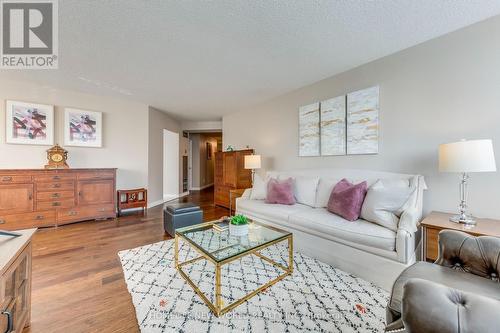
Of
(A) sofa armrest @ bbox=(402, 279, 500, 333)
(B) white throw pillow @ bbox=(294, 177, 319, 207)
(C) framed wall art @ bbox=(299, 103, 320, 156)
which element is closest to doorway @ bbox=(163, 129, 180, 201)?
(C) framed wall art @ bbox=(299, 103, 320, 156)

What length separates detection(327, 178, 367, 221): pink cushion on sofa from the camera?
230 centimetres

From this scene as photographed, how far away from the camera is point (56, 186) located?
11.4ft

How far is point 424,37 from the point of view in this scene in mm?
2318

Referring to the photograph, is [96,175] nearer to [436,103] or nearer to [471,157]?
[471,157]

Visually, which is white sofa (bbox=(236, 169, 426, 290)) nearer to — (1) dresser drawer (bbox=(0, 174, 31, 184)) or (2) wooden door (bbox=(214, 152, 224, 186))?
(2) wooden door (bbox=(214, 152, 224, 186))

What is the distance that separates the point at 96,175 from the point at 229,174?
2.63 meters

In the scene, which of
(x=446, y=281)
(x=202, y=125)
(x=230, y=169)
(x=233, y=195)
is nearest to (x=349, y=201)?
(x=446, y=281)

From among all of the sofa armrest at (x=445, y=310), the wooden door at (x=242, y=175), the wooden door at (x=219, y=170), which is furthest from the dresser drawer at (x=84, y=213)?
the sofa armrest at (x=445, y=310)

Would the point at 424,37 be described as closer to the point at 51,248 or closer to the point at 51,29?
the point at 51,29

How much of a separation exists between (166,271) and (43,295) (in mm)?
962

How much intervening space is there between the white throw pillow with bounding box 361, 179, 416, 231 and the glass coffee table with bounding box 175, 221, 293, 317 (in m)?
0.90

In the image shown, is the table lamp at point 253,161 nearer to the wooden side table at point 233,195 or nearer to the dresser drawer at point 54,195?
the wooden side table at point 233,195

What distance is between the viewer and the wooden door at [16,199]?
3.08 meters

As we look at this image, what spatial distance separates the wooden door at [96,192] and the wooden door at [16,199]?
2.04ft
